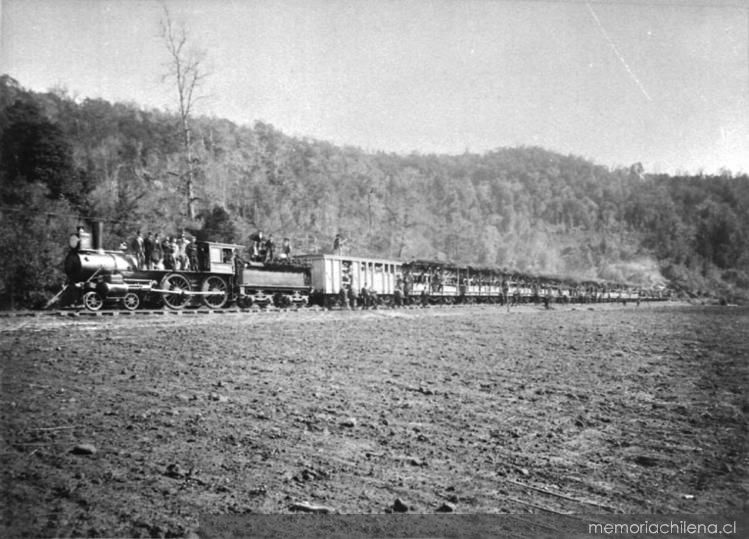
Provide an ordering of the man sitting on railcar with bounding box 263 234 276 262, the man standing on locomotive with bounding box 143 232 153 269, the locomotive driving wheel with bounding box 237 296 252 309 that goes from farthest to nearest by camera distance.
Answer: the locomotive driving wheel with bounding box 237 296 252 309 < the man sitting on railcar with bounding box 263 234 276 262 < the man standing on locomotive with bounding box 143 232 153 269

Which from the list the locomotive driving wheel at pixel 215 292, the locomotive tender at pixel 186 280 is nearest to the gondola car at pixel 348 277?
the locomotive tender at pixel 186 280

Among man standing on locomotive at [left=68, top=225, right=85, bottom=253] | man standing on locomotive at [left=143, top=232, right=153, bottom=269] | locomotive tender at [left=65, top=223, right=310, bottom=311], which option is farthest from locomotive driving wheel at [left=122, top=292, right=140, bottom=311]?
man standing on locomotive at [left=68, top=225, right=85, bottom=253]

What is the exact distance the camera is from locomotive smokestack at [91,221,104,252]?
710cm

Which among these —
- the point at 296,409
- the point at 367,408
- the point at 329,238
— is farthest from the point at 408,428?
the point at 329,238

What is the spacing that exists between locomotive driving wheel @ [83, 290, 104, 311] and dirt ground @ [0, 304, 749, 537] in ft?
5.90

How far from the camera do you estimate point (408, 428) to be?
141 inches

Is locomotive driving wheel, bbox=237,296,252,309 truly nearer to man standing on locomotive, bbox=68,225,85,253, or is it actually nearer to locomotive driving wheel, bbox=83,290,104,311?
locomotive driving wheel, bbox=83,290,104,311

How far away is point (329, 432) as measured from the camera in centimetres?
337

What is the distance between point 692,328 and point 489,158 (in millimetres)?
7283

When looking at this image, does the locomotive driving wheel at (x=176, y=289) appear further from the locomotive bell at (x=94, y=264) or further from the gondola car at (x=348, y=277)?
the gondola car at (x=348, y=277)

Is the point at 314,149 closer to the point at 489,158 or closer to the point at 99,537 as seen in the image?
the point at 489,158

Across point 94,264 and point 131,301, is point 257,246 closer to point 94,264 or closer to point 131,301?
point 131,301

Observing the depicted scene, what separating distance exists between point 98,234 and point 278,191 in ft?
10.2

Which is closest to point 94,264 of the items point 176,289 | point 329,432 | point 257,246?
point 176,289
